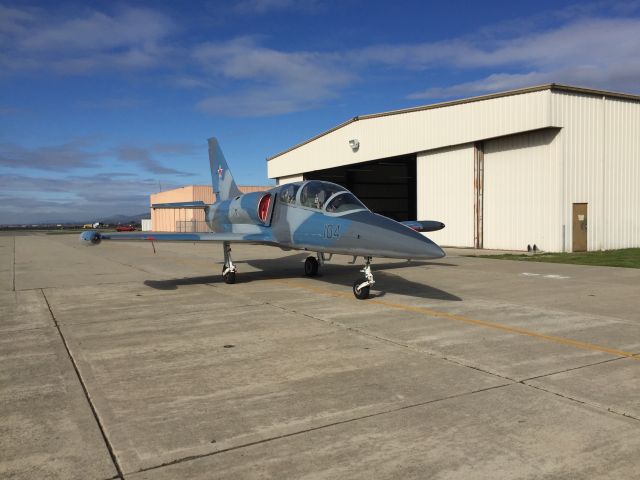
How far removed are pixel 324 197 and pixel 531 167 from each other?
14.5 meters

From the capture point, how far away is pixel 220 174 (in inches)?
741

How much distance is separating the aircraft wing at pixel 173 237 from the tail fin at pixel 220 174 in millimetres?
5458

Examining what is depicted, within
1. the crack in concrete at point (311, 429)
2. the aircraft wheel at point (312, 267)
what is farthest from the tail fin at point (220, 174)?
the crack in concrete at point (311, 429)

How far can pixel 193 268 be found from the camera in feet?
59.1

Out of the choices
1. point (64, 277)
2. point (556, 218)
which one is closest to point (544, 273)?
point (556, 218)

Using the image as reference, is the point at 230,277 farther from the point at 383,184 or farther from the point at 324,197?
the point at 383,184

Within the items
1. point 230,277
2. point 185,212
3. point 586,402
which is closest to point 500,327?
point 586,402

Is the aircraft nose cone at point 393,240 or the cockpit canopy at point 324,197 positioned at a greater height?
the cockpit canopy at point 324,197

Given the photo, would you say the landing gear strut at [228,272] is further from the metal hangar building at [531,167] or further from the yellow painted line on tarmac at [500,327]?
the metal hangar building at [531,167]

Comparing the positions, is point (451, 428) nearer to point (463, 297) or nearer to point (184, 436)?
point (184, 436)

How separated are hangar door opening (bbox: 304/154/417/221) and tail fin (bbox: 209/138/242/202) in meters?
21.3

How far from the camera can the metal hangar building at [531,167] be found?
20969 millimetres

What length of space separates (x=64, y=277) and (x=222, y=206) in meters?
5.44

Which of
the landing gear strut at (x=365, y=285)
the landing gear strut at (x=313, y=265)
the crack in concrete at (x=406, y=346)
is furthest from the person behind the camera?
the landing gear strut at (x=313, y=265)
